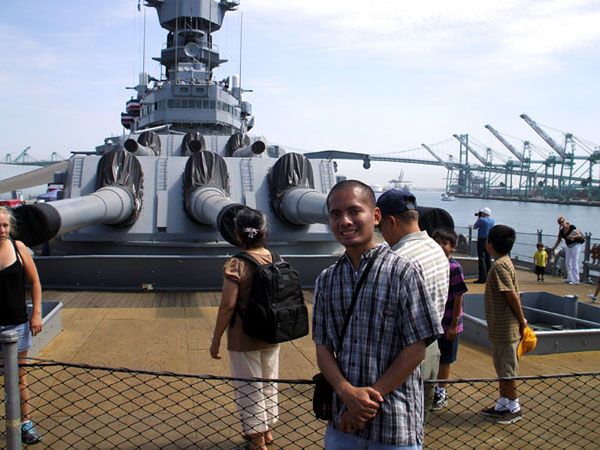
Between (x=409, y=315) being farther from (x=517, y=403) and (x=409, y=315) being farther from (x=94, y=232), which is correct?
(x=94, y=232)

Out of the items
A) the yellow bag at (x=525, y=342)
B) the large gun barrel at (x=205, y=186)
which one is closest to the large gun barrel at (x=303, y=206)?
the large gun barrel at (x=205, y=186)

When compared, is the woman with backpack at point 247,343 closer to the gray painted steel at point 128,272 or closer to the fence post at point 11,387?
the fence post at point 11,387

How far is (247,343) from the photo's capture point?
3104mm

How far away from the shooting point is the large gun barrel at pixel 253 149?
32.1 feet

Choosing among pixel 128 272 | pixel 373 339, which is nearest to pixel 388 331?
pixel 373 339

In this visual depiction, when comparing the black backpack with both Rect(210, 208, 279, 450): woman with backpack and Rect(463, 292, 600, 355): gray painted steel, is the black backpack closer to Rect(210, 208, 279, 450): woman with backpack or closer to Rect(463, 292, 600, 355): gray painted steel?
Rect(210, 208, 279, 450): woman with backpack

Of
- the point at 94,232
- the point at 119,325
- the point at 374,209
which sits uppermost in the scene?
the point at 374,209

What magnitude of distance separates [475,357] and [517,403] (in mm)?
1394

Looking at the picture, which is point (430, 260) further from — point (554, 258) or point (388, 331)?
point (554, 258)

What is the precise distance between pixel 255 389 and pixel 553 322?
425 cm

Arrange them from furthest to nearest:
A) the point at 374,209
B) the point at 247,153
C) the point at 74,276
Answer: the point at 247,153
the point at 74,276
the point at 374,209

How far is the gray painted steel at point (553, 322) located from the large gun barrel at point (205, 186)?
309 cm

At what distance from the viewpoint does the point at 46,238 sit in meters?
5.16

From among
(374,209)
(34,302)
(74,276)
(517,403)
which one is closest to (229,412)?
(34,302)
